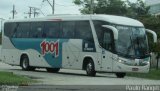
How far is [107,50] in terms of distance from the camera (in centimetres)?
2880

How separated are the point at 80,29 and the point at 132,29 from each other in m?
3.17

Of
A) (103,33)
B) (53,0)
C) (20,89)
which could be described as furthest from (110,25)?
(53,0)

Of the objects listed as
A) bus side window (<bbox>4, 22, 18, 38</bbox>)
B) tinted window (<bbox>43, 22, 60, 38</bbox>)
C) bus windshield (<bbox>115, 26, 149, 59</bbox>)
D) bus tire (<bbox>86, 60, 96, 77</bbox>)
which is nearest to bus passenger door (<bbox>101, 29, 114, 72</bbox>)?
bus windshield (<bbox>115, 26, 149, 59</bbox>)

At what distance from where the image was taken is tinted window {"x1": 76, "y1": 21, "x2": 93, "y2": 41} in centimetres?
2984

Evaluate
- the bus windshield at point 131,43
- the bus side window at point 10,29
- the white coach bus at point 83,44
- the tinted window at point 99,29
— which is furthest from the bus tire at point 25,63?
the bus windshield at point 131,43

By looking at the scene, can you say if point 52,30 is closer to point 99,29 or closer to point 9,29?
point 99,29

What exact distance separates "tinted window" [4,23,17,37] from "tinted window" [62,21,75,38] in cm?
598

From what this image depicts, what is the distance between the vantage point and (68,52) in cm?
3184

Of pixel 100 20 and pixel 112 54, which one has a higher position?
pixel 100 20

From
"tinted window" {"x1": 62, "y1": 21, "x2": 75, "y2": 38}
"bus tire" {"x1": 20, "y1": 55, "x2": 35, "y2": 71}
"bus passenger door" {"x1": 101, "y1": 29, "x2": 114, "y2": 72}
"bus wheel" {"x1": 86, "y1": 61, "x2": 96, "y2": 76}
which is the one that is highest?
"tinted window" {"x1": 62, "y1": 21, "x2": 75, "y2": 38}

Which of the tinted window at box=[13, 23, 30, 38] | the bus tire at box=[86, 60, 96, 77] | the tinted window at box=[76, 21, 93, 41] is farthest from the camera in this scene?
the tinted window at box=[13, 23, 30, 38]

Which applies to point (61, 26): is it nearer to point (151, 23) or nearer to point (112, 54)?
point (112, 54)

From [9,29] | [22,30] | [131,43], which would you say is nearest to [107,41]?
[131,43]

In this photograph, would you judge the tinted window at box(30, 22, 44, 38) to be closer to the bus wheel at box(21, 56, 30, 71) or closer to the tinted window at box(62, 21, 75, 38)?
the bus wheel at box(21, 56, 30, 71)
